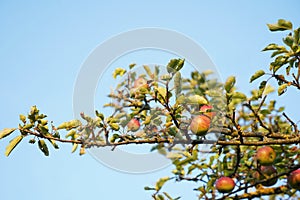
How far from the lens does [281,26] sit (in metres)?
2.44

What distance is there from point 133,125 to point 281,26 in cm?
122

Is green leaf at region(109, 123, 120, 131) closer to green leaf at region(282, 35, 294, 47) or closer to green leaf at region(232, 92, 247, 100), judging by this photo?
green leaf at region(232, 92, 247, 100)

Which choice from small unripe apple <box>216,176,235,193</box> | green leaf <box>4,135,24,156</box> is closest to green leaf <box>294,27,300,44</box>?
small unripe apple <box>216,176,235,193</box>

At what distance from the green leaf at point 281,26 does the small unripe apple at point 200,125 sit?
86cm

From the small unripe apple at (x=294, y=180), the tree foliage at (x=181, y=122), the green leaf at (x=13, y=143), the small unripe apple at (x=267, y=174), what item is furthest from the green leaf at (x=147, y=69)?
the small unripe apple at (x=294, y=180)

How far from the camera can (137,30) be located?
2371 mm

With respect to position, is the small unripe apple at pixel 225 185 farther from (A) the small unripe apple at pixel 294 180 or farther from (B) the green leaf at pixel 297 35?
(B) the green leaf at pixel 297 35

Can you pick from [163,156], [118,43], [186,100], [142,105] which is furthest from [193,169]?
[118,43]

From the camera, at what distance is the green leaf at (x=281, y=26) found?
2.40 meters

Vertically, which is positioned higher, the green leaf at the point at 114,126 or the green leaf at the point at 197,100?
the green leaf at the point at 114,126

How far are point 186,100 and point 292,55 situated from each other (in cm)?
85

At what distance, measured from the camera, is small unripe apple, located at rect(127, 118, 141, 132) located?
8.29 feet

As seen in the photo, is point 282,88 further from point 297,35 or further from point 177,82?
point 177,82

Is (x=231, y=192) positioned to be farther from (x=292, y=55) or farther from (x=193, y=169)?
(x=292, y=55)
